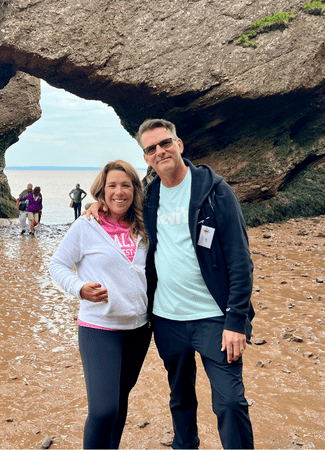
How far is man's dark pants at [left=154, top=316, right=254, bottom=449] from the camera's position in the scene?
2.34 metres

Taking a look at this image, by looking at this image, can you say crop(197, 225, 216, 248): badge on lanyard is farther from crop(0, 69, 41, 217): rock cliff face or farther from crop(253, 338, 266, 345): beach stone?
crop(0, 69, 41, 217): rock cliff face

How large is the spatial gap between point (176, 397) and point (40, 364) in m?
2.90

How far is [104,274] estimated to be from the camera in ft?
8.71

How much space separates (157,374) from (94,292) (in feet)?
8.88

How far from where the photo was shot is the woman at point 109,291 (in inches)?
96.1

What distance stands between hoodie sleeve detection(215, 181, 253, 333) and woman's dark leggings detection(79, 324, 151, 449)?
0.69 m

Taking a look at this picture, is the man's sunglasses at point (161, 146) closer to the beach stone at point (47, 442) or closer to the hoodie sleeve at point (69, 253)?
the hoodie sleeve at point (69, 253)

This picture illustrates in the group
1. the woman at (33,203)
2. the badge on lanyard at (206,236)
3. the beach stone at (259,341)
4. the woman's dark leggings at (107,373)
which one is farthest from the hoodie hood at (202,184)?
the woman at (33,203)

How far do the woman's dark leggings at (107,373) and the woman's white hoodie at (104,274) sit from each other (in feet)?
0.29

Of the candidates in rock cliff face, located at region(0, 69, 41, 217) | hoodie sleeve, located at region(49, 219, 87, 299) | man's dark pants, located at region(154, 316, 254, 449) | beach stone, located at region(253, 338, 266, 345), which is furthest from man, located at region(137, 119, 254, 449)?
rock cliff face, located at region(0, 69, 41, 217)

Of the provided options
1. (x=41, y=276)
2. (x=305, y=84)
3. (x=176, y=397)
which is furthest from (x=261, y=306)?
(x=305, y=84)

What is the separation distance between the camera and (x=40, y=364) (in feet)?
16.8

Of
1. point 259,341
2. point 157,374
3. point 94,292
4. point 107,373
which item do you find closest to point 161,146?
point 94,292

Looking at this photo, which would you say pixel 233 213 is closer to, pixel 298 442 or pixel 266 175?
pixel 298 442
